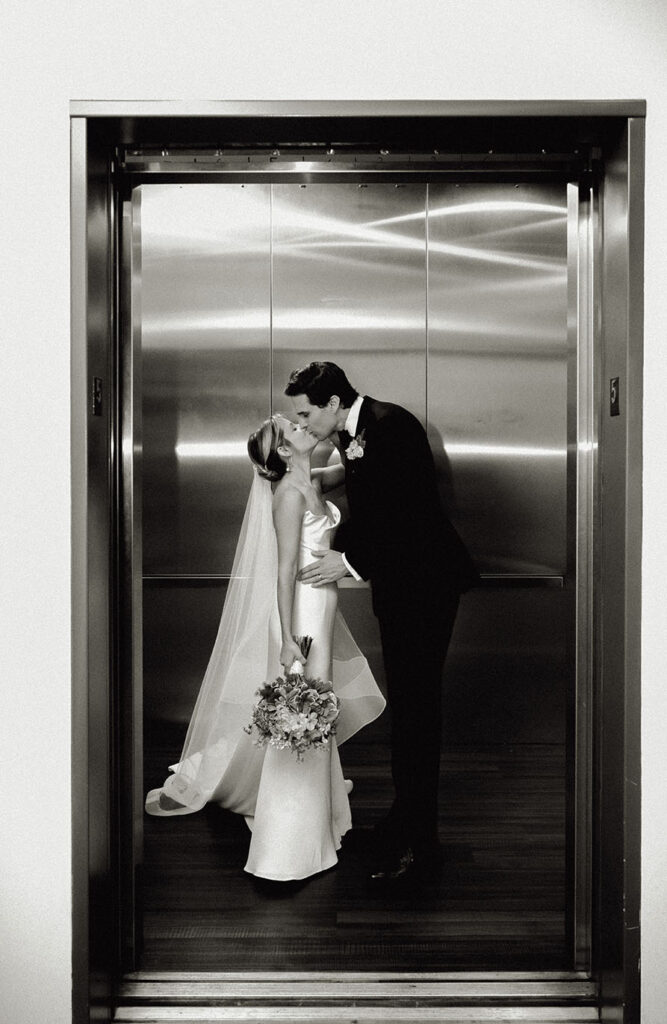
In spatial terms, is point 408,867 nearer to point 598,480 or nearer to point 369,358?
point 598,480

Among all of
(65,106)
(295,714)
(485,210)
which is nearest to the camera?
(65,106)

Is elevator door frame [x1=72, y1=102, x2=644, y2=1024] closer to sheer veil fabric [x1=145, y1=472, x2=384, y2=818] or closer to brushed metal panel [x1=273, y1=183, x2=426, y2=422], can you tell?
sheer veil fabric [x1=145, y1=472, x2=384, y2=818]

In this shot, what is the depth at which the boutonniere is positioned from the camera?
3279 mm

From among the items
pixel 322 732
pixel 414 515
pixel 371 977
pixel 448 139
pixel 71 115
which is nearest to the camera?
pixel 71 115

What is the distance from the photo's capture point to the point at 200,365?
348cm

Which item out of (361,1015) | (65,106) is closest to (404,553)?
(361,1015)

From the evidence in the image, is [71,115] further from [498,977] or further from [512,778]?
[512,778]

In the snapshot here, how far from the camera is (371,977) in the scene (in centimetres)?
246

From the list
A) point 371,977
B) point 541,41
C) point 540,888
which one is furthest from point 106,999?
point 541,41

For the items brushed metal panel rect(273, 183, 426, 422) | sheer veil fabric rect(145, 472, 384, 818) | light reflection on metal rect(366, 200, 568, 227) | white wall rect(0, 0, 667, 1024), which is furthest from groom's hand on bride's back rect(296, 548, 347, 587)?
light reflection on metal rect(366, 200, 568, 227)

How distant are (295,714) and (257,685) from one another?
18.9 inches

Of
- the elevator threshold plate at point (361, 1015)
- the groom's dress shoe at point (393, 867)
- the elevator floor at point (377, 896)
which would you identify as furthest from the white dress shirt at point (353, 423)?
the elevator threshold plate at point (361, 1015)

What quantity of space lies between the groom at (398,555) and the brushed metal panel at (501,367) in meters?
0.29

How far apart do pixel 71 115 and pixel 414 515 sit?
73.0 inches
